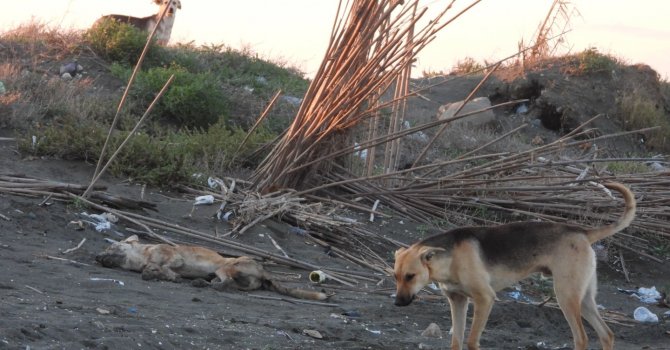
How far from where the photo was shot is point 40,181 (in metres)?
8.77

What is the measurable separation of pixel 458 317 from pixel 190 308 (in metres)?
1.66

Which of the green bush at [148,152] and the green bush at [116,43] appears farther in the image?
the green bush at [116,43]

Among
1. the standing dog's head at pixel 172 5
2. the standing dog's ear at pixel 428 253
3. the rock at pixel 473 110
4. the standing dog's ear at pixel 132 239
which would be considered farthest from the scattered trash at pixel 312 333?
the standing dog's head at pixel 172 5

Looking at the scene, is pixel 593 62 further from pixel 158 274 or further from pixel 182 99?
pixel 158 274

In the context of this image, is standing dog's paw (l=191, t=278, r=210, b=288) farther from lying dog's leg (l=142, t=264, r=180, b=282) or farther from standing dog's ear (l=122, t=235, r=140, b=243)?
standing dog's ear (l=122, t=235, r=140, b=243)

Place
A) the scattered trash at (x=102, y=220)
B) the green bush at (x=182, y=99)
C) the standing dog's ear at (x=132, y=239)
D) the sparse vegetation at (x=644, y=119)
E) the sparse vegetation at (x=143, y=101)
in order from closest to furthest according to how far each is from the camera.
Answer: the standing dog's ear at (x=132, y=239)
the scattered trash at (x=102, y=220)
the sparse vegetation at (x=143, y=101)
the green bush at (x=182, y=99)
the sparse vegetation at (x=644, y=119)

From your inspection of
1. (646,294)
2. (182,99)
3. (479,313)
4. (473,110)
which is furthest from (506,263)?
(473,110)

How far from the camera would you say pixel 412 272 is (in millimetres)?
5789

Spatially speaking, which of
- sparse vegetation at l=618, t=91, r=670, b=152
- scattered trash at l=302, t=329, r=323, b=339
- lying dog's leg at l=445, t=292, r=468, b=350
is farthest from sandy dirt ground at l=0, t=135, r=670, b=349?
sparse vegetation at l=618, t=91, r=670, b=152

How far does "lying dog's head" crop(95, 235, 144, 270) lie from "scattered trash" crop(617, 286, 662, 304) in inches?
191

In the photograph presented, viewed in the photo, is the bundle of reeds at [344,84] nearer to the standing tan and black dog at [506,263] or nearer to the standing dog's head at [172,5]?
the standing tan and black dog at [506,263]

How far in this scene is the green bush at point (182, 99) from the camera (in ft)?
42.1

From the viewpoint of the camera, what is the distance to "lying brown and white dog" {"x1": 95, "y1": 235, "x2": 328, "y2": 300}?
7.15m

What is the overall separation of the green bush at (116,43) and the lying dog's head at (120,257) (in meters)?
8.19
